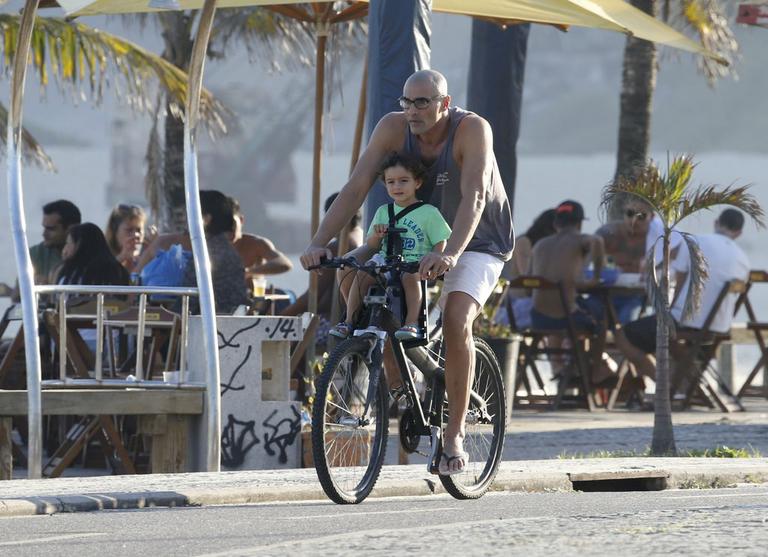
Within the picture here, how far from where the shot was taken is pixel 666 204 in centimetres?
1077

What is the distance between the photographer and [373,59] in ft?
34.4

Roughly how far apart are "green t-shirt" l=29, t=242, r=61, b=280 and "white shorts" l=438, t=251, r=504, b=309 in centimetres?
612

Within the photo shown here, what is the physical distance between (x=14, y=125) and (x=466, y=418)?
9.40ft

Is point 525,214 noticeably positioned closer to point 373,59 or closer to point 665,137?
point 665,137

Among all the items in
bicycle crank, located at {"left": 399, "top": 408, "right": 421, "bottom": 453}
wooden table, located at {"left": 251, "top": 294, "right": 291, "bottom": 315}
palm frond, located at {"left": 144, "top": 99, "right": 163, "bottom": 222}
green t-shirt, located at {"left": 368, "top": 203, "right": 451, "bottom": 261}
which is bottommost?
bicycle crank, located at {"left": 399, "top": 408, "right": 421, "bottom": 453}

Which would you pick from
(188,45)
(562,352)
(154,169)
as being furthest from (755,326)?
(154,169)

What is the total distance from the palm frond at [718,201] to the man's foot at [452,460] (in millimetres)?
3480

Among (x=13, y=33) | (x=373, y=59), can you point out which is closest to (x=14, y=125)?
(x=373, y=59)

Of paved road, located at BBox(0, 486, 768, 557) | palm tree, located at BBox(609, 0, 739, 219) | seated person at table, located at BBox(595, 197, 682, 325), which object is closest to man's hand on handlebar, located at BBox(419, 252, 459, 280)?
paved road, located at BBox(0, 486, 768, 557)

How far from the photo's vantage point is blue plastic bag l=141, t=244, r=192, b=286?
452 inches

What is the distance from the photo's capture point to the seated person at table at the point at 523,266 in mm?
15688

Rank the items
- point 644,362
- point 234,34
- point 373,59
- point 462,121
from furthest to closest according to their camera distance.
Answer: point 234,34, point 644,362, point 373,59, point 462,121

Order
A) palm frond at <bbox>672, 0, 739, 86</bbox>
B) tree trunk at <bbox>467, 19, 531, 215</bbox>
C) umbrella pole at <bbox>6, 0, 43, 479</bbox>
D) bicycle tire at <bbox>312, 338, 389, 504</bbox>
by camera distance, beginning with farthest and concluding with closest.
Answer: palm frond at <bbox>672, 0, 739, 86</bbox>, tree trunk at <bbox>467, 19, 531, 215</bbox>, umbrella pole at <bbox>6, 0, 43, 479</bbox>, bicycle tire at <bbox>312, 338, 389, 504</bbox>

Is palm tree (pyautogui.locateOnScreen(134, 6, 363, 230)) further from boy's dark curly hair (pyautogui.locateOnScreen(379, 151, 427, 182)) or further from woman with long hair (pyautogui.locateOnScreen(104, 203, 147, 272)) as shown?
boy's dark curly hair (pyautogui.locateOnScreen(379, 151, 427, 182))
